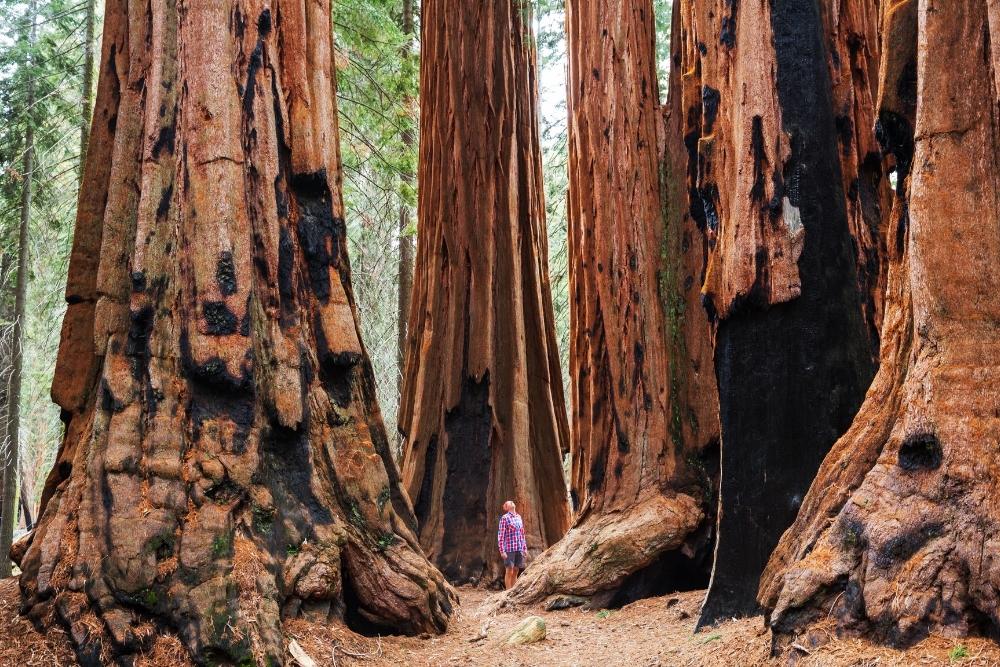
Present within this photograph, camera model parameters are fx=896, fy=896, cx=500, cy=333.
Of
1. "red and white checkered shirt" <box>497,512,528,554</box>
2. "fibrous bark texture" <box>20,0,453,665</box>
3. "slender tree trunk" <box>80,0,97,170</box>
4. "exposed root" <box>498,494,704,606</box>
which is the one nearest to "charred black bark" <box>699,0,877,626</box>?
"exposed root" <box>498,494,704,606</box>

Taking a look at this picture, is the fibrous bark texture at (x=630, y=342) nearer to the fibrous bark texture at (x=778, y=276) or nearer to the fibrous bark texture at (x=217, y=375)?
the fibrous bark texture at (x=778, y=276)

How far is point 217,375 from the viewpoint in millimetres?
4504

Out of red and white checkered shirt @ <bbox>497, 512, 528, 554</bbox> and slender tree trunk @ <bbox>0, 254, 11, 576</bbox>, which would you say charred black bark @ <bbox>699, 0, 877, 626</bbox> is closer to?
red and white checkered shirt @ <bbox>497, 512, 528, 554</bbox>

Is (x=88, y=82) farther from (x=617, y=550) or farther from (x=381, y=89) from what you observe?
(x=617, y=550)

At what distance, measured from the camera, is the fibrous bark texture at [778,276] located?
506 cm

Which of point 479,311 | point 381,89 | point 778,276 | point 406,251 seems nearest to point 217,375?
point 778,276

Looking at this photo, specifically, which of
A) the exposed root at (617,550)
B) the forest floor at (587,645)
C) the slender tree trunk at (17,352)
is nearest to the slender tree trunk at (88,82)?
the slender tree trunk at (17,352)

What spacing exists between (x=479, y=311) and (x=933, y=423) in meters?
7.24

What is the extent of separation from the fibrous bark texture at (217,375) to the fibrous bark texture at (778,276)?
198 centimetres

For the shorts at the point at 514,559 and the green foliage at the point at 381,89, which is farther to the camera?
the green foliage at the point at 381,89

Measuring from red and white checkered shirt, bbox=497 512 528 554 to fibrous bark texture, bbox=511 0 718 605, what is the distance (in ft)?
2.53

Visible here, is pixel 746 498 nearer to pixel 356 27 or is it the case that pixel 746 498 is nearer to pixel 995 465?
pixel 995 465

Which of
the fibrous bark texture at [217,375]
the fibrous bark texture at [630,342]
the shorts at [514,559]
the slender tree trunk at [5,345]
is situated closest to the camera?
the fibrous bark texture at [217,375]

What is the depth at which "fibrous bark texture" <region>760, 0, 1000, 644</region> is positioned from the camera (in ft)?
9.91
